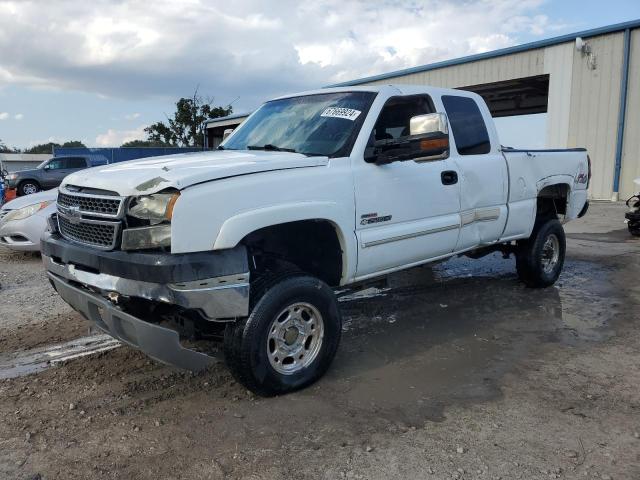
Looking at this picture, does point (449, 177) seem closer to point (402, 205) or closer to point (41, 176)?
point (402, 205)

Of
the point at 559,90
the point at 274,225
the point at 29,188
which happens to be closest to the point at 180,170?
the point at 274,225

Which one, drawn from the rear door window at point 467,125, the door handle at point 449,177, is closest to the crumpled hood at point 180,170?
the door handle at point 449,177

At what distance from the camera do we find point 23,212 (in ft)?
26.2

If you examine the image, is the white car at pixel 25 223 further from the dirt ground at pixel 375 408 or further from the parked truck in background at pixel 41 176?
the parked truck in background at pixel 41 176

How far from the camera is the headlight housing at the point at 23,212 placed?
798 centimetres

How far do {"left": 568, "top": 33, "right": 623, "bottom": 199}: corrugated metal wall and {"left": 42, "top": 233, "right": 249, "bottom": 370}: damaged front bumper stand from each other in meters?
16.1

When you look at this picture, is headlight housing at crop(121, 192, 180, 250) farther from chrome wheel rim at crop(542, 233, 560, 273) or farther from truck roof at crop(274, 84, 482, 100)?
chrome wheel rim at crop(542, 233, 560, 273)

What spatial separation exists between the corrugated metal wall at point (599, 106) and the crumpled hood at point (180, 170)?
15300mm

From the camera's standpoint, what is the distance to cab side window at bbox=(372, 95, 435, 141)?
14.6 feet

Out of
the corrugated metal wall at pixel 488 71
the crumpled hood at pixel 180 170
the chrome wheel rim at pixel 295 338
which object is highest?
the corrugated metal wall at pixel 488 71

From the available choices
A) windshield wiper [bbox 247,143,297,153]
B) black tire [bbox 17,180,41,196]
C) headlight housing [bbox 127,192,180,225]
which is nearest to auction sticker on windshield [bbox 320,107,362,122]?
windshield wiper [bbox 247,143,297,153]

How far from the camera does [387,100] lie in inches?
175

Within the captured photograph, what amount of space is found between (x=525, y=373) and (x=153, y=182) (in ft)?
9.64

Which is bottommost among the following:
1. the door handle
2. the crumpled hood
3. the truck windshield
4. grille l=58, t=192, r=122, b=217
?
the door handle
